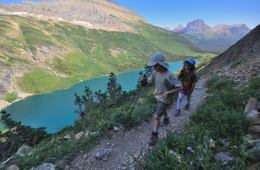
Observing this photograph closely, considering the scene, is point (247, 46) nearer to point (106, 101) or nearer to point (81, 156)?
point (81, 156)

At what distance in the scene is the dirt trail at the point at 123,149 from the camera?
8719 mm

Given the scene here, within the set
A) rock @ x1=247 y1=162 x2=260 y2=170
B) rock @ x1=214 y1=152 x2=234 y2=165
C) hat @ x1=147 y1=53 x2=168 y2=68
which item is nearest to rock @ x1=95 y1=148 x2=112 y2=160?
hat @ x1=147 y1=53 x2=168 y2=68

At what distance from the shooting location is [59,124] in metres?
108

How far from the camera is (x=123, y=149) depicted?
9.69 m

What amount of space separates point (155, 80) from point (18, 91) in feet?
611

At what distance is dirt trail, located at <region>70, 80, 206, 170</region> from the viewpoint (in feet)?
28.6

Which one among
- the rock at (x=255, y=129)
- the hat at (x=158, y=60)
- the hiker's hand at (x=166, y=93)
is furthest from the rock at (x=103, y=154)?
the rock at (x=255, y=129)

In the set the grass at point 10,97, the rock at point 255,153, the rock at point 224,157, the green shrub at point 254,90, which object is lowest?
the grass at point 10,97

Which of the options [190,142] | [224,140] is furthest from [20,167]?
[224,140]

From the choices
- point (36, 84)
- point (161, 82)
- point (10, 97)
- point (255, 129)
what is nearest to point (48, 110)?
point (10, 97)

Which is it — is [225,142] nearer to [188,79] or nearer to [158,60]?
[158,60]

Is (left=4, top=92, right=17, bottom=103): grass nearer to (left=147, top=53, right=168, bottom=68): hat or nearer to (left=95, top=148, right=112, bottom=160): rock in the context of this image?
(left=95, top=148, right=112, bottom=160): rock

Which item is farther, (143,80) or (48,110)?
(48,110)

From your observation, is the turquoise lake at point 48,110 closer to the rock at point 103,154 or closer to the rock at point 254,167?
the rock at point 103,154
